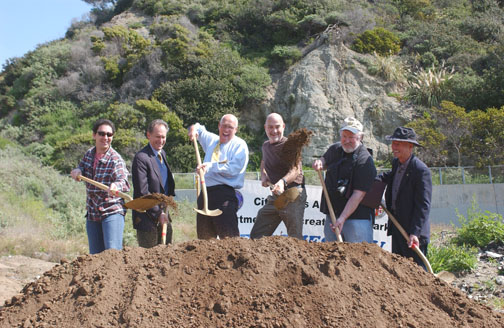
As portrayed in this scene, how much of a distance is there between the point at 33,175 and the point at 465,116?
46.4 feet

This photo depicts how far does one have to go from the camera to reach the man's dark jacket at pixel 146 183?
14.5ft

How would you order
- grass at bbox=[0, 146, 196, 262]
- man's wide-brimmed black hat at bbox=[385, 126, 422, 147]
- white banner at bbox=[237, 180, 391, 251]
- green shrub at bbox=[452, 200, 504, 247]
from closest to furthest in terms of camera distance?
man's wide-brimmed black hat at bbox=[385, 126, 422, 147] → green shrub at bbox=[452, 200, 504, 247] → white banner at bbox=[237, 180, 391, 251] → grass at bbox=[0, 146, 196, 262]

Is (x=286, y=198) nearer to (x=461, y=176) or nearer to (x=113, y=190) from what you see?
(x=113, y=190)

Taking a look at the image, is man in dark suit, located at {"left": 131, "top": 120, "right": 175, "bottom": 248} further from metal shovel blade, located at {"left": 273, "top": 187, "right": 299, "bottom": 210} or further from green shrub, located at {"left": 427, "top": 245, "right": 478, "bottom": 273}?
green shrub, located at {"left": 427, "top": 245, "right": 478, "bottom": 273}

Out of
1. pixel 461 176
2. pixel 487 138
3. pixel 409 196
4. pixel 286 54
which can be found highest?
pixel 286 54

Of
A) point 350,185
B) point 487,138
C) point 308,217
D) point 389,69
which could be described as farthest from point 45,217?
point 389,69

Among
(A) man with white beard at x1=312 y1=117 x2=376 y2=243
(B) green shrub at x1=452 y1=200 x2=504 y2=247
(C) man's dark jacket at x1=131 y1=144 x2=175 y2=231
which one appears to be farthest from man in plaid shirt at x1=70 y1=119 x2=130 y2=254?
(B) green shrub at x1=452 y1=200 x2=504 y2=247

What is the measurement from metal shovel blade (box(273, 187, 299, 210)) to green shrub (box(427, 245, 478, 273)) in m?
2.50

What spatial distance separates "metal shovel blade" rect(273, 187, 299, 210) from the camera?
14.8 feet

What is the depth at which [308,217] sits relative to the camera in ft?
24.5

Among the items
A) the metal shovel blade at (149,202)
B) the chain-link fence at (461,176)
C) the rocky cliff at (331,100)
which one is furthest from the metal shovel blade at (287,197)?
the rocky cliff at (331,100)

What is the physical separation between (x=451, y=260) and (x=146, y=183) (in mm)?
4223

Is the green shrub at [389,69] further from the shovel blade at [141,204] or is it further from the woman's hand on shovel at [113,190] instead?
the woman's hand on shovel at [113,190]

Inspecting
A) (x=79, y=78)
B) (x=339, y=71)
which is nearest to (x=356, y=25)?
(x=339, y=71)
